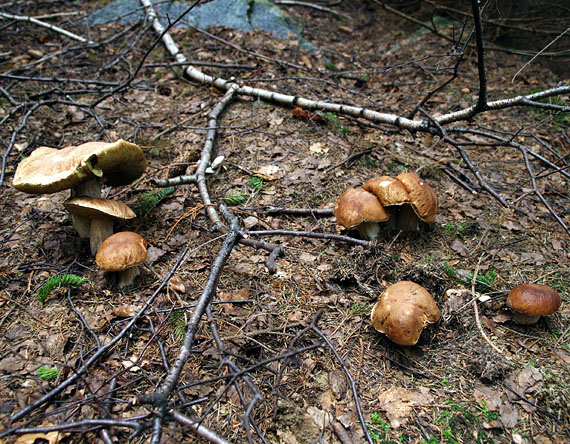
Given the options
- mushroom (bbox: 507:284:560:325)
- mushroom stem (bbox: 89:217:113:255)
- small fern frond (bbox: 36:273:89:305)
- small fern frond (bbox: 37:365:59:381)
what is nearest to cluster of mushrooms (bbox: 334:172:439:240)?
mushroom (bbox: 507:284:560:325)

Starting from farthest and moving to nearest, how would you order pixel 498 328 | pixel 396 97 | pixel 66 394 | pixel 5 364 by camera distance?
pixel 396 97, pixel 498 328, pixel 5 364, pixel 66 394

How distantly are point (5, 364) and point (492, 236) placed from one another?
4387mm

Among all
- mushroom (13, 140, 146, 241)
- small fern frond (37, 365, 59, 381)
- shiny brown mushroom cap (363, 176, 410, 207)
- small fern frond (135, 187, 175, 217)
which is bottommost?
small fern frond (37, 365, 59, 381)

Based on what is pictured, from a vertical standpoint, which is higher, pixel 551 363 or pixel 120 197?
pixel 120 197

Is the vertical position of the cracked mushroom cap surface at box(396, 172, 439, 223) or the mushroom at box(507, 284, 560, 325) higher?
the cracked mushroom cap surface at box(396, 172, 439, 223)

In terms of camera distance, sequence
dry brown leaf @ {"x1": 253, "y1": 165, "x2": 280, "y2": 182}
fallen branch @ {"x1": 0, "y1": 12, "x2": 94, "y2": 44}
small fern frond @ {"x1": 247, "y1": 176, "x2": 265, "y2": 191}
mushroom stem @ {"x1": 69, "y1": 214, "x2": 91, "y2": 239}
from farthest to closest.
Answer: fallen branch @ {"x1": 0, "y1": 12, "x2": 94, "y2": 44} → dry brown leaf @ {"x1": 253, "y1": 165, "x2": 280, "y2": 182} → small fern frond @ {"x1": 247, "y1": 176, "x2": 265, "y2": 191} → mushroom stem @ {"x1": 69, "y1": 214, "x2": 91, "y2": 239}

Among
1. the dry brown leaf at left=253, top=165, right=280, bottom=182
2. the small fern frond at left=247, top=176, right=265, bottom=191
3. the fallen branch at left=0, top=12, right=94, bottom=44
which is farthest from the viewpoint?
the fallen branch at left=0, top=12, right=94, bottom=44

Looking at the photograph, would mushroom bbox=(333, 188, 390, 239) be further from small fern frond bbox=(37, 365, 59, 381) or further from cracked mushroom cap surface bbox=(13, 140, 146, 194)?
small fern frond bbox=(37, 365, 59, 381)

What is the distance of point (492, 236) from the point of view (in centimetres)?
360

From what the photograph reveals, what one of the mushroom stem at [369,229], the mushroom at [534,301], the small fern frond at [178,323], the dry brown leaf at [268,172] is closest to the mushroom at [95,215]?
the small fern frond at [178,323]

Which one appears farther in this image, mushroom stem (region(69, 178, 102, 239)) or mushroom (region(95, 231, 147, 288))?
mushroom stem (region(69, 178, 102, 239))

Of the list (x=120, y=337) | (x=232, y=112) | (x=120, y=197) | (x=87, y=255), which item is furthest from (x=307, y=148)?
(x=120, y=337)

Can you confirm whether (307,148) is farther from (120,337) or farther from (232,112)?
(120,337)

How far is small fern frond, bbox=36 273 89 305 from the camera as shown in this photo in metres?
2.64
